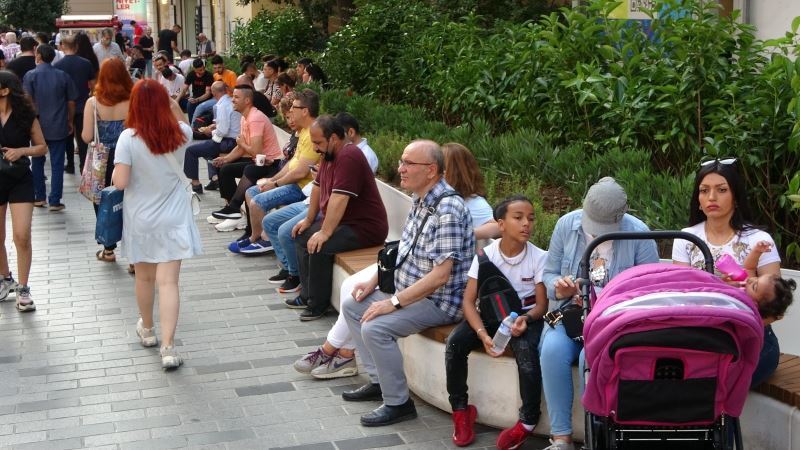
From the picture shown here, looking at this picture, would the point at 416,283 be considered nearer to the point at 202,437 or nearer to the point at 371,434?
the point at 371,434

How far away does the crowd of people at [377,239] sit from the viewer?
18.4 ft

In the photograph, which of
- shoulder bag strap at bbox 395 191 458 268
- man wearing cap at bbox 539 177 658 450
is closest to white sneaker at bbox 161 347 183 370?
shoulder bag strap at bbox 395 191 458 268

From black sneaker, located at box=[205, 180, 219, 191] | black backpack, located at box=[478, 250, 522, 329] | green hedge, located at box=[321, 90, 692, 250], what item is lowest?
black sneaker, located at box=[205, 180, 219, 191]

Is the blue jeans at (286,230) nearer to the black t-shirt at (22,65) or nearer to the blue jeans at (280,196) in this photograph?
the blue jeans at (280,196)

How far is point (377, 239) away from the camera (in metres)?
8.75

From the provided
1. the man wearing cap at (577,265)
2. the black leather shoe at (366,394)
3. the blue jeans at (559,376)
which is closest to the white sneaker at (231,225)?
the black leather shoe at (366,394)

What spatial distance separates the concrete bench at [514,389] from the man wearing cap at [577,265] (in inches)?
8.3

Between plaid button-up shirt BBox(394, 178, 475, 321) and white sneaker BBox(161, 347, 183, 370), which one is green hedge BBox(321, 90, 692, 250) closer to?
plaid button-up shirt BBox(394, 178, 475, 321)

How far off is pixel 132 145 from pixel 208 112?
31.6ft

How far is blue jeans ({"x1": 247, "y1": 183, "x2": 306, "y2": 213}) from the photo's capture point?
412 inches

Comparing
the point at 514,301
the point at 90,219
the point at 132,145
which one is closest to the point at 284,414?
the point at 514,301

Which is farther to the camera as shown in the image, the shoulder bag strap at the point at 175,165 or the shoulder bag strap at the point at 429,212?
the shoulder bag strap at the point at 175,165

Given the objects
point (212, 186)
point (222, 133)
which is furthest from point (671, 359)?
point (212, 186)

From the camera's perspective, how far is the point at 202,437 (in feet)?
20.6
